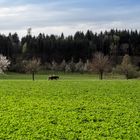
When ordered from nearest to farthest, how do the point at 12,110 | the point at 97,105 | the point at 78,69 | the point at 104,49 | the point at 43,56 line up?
the point at 12,110 < the point at 97,105 < the point at 78,69 < the point at 43,56 < the point at 104,49

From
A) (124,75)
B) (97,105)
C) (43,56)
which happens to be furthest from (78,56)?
(97,105)

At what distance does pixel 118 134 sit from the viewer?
1827 cm

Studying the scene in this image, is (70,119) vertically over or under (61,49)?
under

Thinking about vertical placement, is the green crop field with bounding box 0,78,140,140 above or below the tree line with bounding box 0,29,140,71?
below

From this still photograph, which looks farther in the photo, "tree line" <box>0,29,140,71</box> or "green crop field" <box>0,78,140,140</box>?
"tree line" <box>0,29,140,71</box>

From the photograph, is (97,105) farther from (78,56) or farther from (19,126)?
(78,56)

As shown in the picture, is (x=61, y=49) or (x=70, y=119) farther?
(x=61, y=49)

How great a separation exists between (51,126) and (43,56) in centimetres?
16293

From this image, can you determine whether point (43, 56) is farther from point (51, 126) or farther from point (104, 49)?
point (51, 126)

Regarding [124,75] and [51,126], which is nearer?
[51,126]

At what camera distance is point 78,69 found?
520 feet

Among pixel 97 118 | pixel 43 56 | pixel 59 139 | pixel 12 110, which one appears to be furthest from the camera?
pixel 43 56

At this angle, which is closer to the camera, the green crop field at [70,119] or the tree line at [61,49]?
the green crop field at [70,119]

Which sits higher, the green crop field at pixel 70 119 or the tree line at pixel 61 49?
the tree line at pixel 61 49
